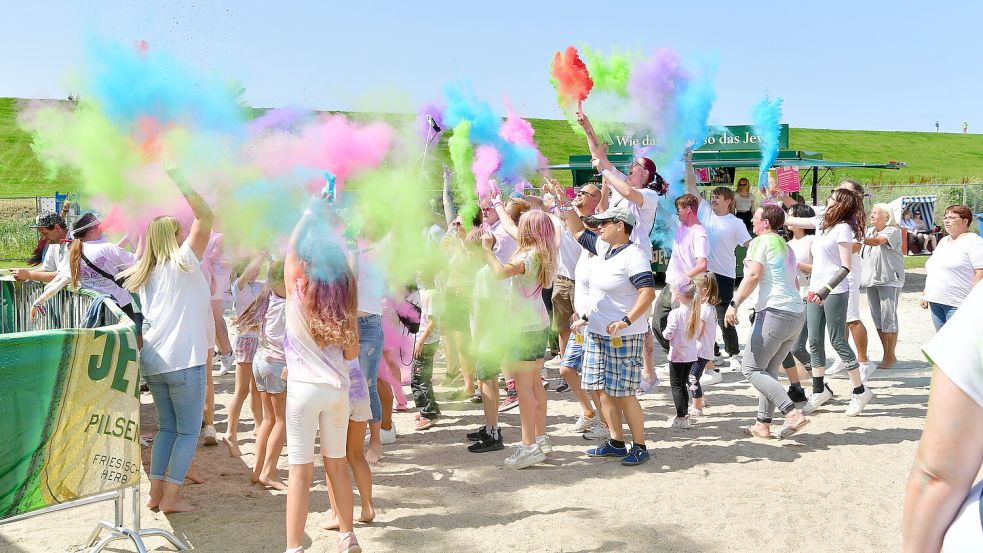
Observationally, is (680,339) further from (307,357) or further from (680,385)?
(307,357)

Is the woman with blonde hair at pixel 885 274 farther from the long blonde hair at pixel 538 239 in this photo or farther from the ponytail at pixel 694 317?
the long blonde hair at pixel 538 239

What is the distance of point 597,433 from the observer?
6.84m

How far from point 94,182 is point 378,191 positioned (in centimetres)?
179

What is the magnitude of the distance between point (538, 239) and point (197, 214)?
235 cm

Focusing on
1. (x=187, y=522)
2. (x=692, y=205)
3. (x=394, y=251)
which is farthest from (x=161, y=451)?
(x=692, y=205)

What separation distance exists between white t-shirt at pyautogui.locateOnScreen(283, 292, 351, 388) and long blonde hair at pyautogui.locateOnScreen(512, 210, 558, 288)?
1966 millimetres

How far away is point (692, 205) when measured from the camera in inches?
306

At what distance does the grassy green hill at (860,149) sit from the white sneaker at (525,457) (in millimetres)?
37946

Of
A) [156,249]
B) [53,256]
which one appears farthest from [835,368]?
[53,256]

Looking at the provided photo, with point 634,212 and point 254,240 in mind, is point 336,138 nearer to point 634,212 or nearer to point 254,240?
point 254,240

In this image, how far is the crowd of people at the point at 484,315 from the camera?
4258 mm

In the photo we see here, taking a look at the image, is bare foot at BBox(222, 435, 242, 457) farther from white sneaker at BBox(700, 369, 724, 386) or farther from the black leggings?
white sneaker at BBox(700, 369, 724, 386)

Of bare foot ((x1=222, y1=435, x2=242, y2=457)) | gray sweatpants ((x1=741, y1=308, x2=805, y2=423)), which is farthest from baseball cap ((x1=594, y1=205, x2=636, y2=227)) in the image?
bare foot ((x1=222, y1=435, x2=242, y2=457))

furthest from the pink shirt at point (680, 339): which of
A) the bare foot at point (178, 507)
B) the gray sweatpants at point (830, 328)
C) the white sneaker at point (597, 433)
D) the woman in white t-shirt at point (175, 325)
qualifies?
the bare foot at point (178, 507)
